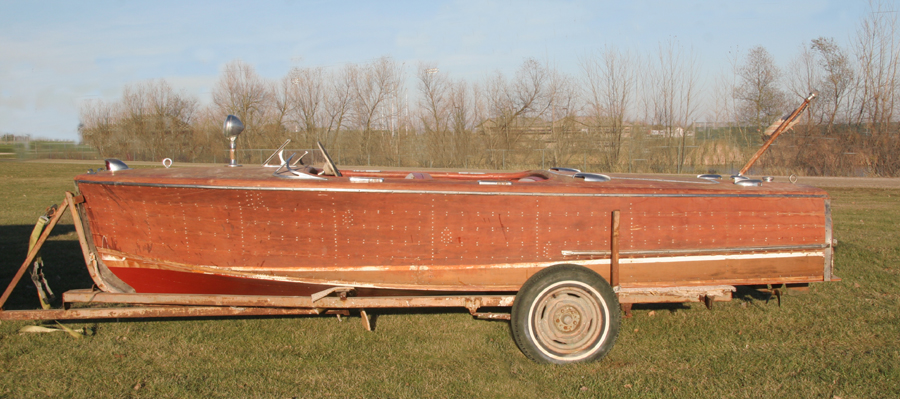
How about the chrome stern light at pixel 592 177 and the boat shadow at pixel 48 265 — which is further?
the boat shadow at pixel 48 265

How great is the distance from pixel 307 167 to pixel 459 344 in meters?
1.86

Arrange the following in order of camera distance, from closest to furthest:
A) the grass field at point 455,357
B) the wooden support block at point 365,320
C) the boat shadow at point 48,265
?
the grass field at point 455,357 → the wooden support block at point 365,320 → the boat shadow at point 48,265

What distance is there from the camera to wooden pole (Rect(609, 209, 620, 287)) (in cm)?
407

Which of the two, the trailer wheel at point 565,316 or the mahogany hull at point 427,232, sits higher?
the mahogany hull at point 427,232

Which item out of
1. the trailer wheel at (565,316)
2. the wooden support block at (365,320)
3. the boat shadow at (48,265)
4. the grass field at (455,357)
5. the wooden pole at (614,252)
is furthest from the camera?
the boat shadow at (48,265)

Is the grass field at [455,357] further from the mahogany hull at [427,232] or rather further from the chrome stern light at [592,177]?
the chrome stern light at [592,177]

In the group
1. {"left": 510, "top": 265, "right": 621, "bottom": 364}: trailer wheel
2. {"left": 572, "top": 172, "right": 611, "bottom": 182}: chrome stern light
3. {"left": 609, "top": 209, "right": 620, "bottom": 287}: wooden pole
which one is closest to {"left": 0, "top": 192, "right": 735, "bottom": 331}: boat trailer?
{"left": 609, "top": 209, "right": 620, "bottom": 287}: wooden pole

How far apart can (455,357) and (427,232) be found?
0.97 meters

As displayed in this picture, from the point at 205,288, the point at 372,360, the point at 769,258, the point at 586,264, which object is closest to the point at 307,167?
the point at 205,288

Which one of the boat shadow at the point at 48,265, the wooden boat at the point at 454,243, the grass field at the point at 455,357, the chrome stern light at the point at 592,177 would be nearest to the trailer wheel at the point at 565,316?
the wooden boat at the point at 454,243

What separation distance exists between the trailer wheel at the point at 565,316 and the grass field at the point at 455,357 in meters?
0.14

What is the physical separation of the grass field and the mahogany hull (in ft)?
1.63

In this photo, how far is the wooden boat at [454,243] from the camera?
3.92 m

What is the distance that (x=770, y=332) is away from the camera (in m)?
4.75
